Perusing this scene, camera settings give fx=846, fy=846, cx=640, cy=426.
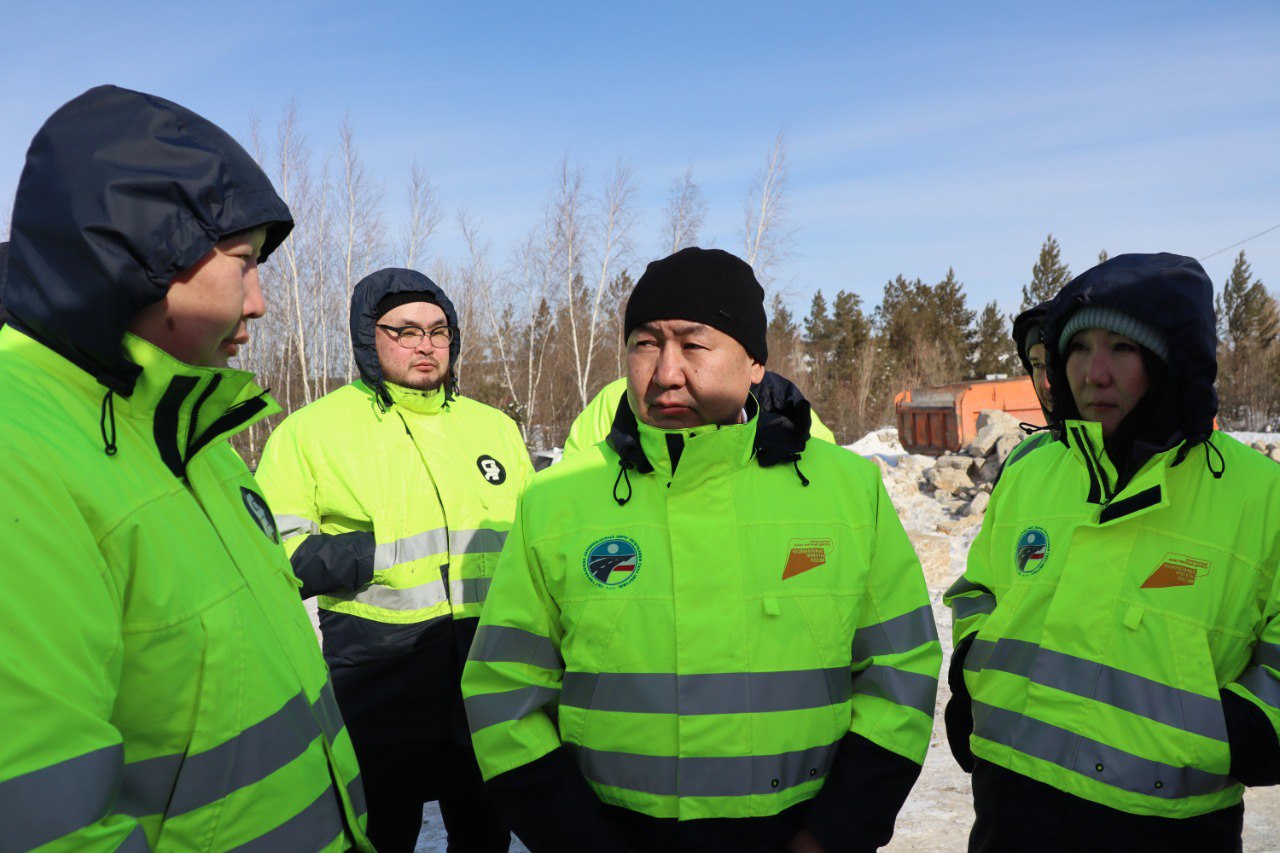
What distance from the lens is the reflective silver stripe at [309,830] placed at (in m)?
1.48

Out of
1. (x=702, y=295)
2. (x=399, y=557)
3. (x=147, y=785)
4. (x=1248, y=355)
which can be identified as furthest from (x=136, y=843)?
(x=1248, y=355)

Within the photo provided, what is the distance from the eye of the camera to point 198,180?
1.48 meters

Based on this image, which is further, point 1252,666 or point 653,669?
point 1252,666

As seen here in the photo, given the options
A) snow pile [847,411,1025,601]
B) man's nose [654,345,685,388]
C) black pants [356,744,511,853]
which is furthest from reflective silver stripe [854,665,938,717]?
snow pile [847,411,1025,601]

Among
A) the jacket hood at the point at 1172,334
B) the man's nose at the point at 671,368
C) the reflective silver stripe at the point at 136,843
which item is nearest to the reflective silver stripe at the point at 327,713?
the reflective silver stripe at the point at 136,843

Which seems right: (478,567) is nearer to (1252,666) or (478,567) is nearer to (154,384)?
(154,384)

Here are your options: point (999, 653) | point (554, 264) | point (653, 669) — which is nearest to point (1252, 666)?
point (999, 653)

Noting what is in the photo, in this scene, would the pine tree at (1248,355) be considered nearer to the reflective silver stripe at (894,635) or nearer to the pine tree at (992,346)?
the pine tree at (992,346)

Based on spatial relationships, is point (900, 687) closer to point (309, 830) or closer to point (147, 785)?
point (309, 830)

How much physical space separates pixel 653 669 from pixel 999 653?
1174 millimetres

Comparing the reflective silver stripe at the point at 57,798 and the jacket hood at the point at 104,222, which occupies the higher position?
the jacket hood at the point at 104,222

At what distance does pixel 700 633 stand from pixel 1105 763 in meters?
1.16

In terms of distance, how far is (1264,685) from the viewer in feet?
6.93

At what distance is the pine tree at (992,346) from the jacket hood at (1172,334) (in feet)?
143
